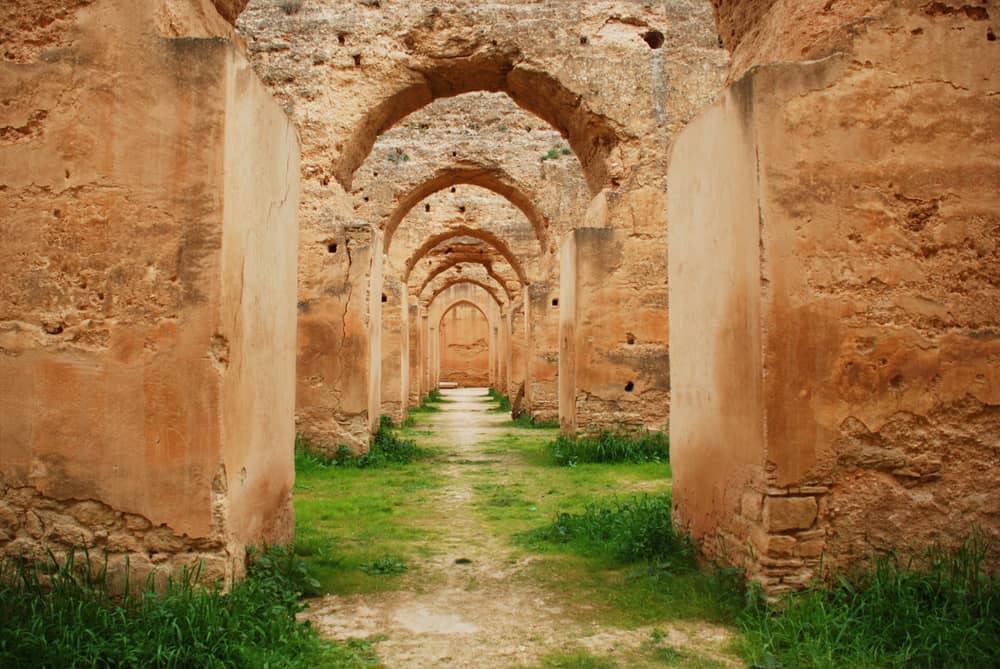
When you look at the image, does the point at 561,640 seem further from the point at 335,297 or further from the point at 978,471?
the point at 335,297

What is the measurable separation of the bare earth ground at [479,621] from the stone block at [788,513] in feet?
1.73

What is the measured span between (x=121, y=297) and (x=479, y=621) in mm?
2133

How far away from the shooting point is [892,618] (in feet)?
10.6

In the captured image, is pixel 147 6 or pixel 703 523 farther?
pixel 703 523

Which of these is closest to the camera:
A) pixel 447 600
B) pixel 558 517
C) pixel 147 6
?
pixel 147 6

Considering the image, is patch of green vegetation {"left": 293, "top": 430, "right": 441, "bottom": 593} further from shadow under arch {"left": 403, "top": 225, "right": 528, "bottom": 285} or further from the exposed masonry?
shadow under arch {"left": 403, "top": 225, "right": 528, "bottom": 285}

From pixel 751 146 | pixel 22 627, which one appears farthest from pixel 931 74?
pixel 22 627

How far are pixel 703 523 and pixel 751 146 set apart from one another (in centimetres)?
199

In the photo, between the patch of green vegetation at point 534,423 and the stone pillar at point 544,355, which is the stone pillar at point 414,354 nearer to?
the patch of green vegetation at point 534,423

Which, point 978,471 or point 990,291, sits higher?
point 990,291

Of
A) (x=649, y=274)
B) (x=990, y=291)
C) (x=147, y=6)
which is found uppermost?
(x=147, y=6)

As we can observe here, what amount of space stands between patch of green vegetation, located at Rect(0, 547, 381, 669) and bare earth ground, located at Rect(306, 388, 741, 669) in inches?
9.9

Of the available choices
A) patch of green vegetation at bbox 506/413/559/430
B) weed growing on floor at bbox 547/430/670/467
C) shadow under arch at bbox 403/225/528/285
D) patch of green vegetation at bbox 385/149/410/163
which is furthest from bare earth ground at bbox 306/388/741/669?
shadow under arch at bbox 403/225/528/285

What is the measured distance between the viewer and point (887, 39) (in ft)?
11.9
